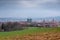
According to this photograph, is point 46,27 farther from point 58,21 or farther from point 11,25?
point 11,25

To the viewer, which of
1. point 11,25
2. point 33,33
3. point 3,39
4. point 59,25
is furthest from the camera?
point 59,25

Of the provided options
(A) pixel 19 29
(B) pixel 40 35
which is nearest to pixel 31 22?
(A) pixel 19 29

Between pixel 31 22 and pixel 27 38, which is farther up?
pixel 31 22

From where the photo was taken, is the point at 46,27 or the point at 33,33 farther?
the point at 46,27

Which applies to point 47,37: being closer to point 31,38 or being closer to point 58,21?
point 31,38

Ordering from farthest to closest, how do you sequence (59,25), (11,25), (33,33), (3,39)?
(59,25) → (11,25) → (33,33) → (3,39)

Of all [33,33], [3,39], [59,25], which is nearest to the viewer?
[3,39]

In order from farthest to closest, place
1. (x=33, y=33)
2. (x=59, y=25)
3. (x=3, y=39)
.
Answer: (x=59, y=25), (x=33, y=33), (x=3, y=39)

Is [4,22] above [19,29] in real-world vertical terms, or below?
above

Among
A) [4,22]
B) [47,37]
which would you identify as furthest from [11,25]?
[47,37]

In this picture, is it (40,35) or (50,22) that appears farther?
(50,22)
